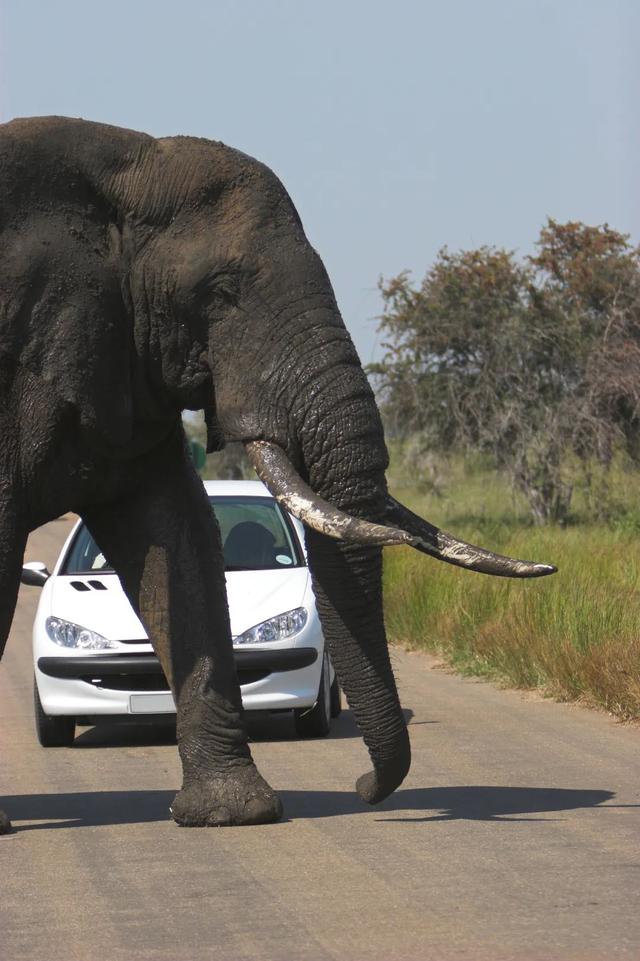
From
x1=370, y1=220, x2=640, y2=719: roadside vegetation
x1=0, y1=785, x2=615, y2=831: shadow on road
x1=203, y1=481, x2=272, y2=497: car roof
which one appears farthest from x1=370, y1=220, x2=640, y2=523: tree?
x1=0, y1=785, x2=615, y2=831: shadow on road

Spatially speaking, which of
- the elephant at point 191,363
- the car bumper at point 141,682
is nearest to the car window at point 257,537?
the car bumper at point 141,682

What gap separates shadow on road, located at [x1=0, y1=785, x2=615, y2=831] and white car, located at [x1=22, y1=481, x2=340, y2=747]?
189cm

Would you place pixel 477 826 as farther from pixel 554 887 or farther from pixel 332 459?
pixel 332 459

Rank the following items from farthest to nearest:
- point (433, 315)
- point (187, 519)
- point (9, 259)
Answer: point (433, 315), point (187, 519), point (9, 259)

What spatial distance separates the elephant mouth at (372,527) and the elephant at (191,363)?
13 millimetres

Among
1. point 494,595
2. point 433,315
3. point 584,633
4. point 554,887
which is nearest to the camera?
point 554,887

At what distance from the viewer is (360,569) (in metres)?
7.83

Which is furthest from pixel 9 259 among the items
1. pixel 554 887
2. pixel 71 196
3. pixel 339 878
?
pixel 554 887

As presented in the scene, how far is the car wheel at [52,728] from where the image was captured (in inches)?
464

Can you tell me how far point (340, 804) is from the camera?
919 cm

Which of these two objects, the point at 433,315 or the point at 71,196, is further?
the point at 433,315

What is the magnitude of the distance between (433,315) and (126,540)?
68.5 ft

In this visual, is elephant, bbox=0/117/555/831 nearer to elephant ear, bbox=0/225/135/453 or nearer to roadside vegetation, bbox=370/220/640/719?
elephant ear, bbox=0/225/135/453

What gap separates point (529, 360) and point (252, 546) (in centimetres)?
1610
